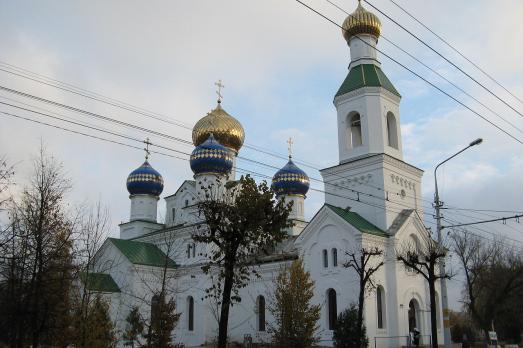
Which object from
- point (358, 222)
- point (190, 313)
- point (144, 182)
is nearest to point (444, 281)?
point (358, 222)

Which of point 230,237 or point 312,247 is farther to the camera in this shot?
Result: point 312,247

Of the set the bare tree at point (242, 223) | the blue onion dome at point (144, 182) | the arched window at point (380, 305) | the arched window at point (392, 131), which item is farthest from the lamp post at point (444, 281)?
the blue onion dome at point (144, 182)

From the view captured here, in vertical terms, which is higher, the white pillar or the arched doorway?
the white pillar

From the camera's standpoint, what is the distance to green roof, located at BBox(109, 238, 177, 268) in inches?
1249

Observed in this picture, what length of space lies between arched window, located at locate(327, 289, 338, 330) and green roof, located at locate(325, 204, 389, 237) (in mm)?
3570

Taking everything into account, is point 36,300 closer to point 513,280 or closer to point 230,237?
point 230,237

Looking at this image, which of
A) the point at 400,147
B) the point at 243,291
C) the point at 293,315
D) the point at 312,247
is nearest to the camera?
the point at 293,315

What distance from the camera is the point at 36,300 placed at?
547 inches

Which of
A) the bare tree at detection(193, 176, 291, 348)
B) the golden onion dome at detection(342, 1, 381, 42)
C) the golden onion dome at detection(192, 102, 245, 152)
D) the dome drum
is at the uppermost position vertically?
the golden onion dome at detection(342, 1, 381, 42)

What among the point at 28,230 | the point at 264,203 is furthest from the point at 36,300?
the point at 264,203

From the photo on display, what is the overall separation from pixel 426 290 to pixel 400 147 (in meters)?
7.89

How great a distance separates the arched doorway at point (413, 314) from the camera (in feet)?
86.1

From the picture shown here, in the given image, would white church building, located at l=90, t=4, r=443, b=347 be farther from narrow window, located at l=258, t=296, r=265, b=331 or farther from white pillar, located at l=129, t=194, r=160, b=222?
white pillar, located at l=129, t=194, r=160, b=222

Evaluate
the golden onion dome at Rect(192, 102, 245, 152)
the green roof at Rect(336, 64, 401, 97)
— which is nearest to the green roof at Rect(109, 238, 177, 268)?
the golden onion dome at Rect(192, 102, 245, 152)
